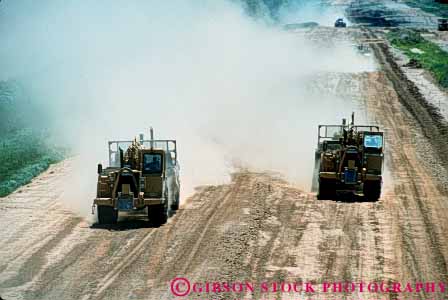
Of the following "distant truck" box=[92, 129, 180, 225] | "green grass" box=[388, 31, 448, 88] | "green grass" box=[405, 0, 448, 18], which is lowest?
"distant truck" box=[92, 129, 180, 225]

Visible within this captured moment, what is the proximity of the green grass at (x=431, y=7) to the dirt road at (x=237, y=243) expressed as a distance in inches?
3809

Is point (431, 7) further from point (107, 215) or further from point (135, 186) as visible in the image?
point (135, 186)

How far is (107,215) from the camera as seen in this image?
26.2 metres

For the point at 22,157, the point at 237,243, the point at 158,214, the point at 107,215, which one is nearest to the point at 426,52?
the point at 22,157

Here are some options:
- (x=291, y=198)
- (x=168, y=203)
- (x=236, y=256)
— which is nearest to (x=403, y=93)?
(x=291, y=198)

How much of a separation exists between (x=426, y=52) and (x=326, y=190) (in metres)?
55.6

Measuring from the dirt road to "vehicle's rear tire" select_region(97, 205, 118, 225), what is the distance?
0.36 meters

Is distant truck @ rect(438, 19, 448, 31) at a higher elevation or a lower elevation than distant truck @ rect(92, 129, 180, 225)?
higher

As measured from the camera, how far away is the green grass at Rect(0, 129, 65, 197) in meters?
34.1

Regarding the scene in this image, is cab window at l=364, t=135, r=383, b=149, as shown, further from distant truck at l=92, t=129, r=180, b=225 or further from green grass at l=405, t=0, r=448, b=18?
green grass at l=405, t=0, r=448, b=18

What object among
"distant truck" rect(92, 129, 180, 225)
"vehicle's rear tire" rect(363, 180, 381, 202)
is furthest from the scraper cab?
"distant truck" rect(92, 129, 180, 225)

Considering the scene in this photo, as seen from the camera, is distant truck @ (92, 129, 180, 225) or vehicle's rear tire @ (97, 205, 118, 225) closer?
distant truck @ (92, 129, 180, 225)

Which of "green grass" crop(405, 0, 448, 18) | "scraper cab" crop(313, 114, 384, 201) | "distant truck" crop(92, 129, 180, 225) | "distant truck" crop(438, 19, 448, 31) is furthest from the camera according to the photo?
"green grass" crop(405, 0, 448, 18)

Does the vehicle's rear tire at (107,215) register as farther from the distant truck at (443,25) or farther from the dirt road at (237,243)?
the distant truck at (443,25)
